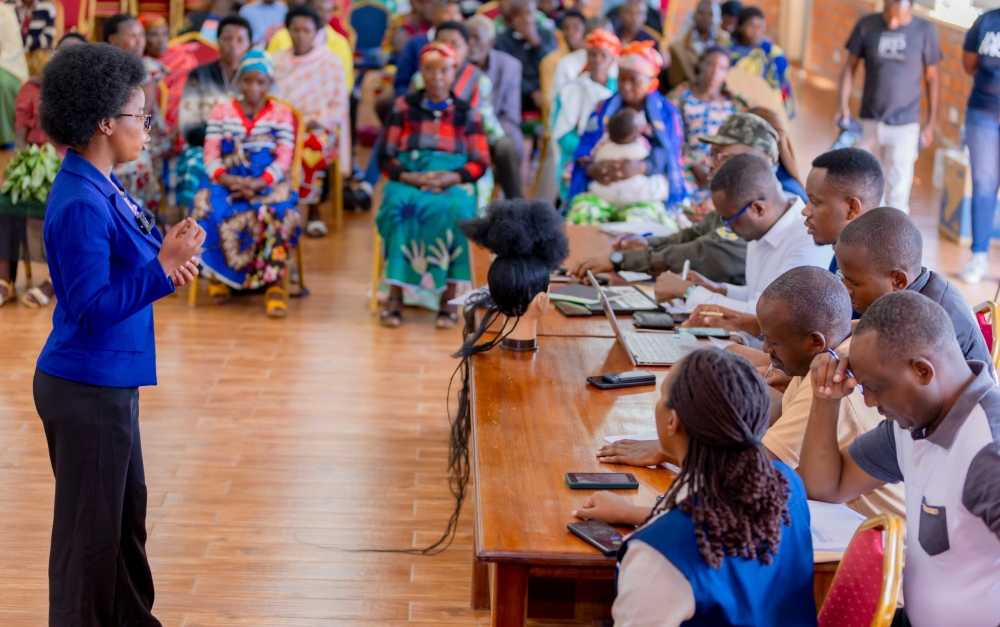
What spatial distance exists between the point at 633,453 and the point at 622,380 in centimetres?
52

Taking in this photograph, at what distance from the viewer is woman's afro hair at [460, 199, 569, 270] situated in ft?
10.2

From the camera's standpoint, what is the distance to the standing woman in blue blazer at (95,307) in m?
2.26

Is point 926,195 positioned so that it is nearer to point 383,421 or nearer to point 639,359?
point 383,421

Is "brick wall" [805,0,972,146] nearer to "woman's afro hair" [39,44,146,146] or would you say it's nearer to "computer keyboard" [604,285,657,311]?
"computer keyboard" [604,285,657,311]

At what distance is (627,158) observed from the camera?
531 centimetres

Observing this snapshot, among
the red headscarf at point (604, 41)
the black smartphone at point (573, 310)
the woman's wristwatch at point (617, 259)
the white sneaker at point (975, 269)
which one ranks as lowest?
the white sneaker at point (975, 269)

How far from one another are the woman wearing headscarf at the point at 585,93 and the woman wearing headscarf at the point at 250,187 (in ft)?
6.09

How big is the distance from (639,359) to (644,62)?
2.92 meters

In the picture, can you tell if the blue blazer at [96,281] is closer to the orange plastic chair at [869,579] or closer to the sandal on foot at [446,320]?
the orange plastic chair at [869,579]

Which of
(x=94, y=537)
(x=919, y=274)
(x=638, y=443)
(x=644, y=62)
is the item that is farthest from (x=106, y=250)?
(x=644, y=62)

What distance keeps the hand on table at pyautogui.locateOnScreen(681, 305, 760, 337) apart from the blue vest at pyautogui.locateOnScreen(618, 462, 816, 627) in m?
1.29

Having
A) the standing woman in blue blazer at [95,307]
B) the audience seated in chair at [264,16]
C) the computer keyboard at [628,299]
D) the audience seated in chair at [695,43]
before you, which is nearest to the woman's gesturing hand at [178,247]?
the standing woman in blue blazer at [95,307]

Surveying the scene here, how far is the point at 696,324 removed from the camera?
10.3ft

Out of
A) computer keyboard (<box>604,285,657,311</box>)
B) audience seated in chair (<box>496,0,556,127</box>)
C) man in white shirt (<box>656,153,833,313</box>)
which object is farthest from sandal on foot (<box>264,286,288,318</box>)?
audience seated in chair (<box>496,0,556,127</box>)
